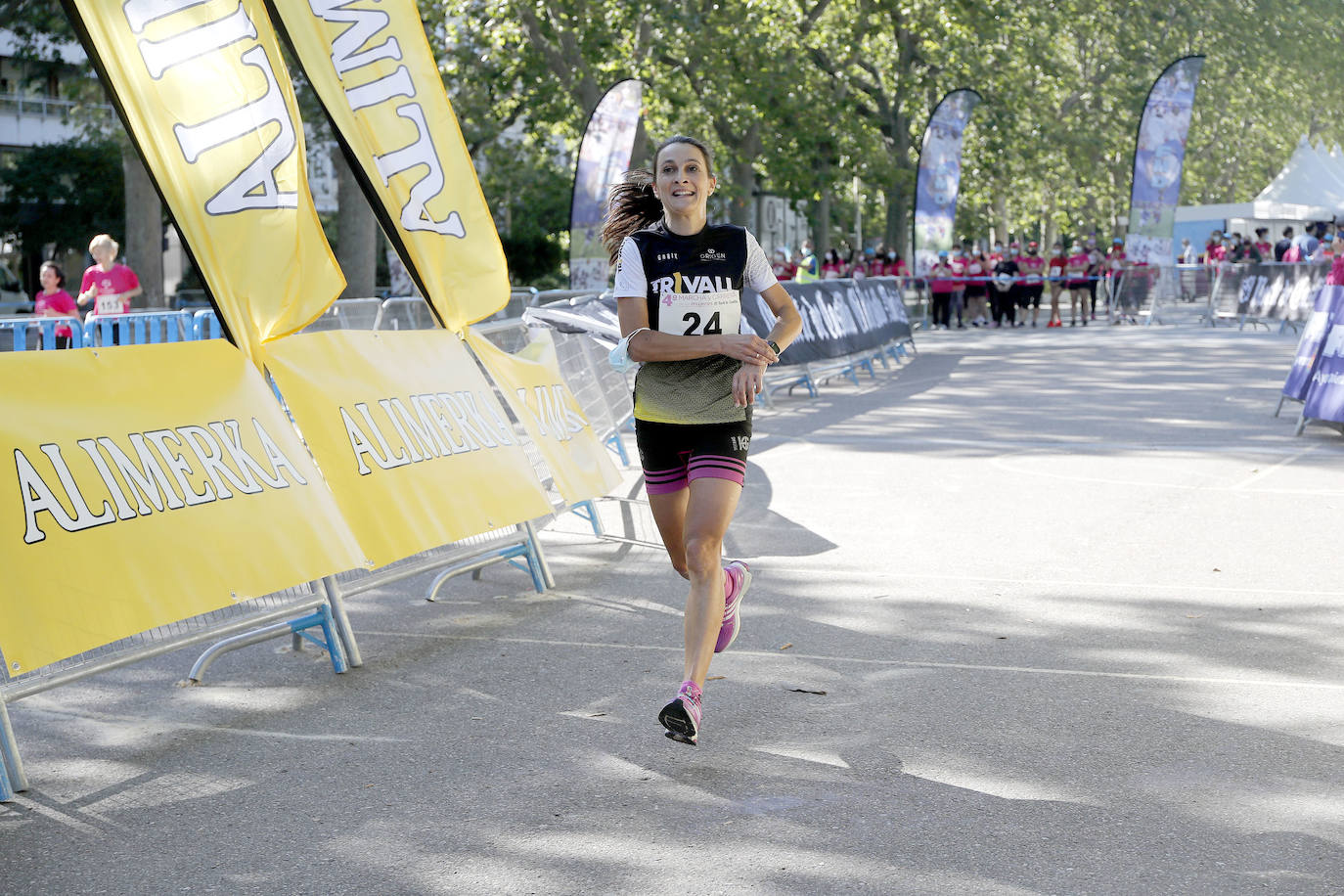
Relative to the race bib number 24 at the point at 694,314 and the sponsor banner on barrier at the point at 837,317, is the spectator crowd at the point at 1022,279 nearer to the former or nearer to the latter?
the sponsor banner on barrier at the point at 837,317

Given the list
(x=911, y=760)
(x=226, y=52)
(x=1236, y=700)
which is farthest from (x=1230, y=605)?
(x=226, y=52)

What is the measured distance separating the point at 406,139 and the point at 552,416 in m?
1.64

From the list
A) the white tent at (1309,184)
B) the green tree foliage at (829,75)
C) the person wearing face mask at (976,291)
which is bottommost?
the person wearing face mask at (976,291)

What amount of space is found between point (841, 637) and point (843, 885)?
286 centimetres

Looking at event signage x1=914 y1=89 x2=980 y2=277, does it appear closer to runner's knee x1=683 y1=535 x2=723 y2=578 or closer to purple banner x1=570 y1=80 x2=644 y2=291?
purple banner x1=570 y1=80 x2=644 y2=291

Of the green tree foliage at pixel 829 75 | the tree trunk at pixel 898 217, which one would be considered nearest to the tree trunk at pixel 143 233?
the green tree foliage at pixel 829 75

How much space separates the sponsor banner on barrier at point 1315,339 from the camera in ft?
46.0

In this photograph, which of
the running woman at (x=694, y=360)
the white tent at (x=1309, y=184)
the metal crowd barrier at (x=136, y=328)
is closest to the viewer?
the running woman at (x=694, y=360)

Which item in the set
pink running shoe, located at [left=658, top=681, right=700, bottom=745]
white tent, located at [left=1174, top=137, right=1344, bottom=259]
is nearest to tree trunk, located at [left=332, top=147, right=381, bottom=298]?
pink running shoe, located at [left=658, top=681, right=700, bottom=745]

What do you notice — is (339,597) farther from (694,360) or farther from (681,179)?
(681,179)

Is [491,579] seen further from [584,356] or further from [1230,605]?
[1230,605]

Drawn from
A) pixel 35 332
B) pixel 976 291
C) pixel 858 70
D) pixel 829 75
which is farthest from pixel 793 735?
pixel 858 70

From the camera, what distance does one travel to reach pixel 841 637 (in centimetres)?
682

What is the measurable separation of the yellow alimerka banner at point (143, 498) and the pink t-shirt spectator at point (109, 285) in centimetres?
1186
